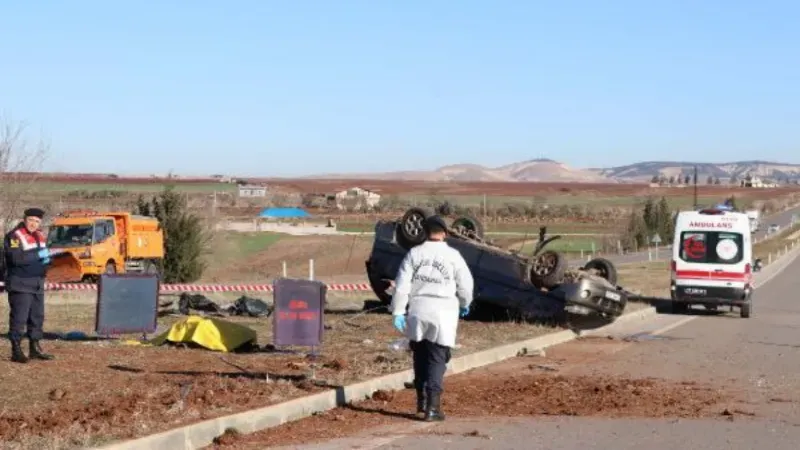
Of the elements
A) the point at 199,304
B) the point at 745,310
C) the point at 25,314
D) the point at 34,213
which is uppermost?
the point at 34,213

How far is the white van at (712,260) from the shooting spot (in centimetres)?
2653

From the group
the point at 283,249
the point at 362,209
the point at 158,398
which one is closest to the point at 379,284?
the point at 158,398

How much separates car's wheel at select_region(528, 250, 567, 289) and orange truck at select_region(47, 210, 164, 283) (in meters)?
16.2

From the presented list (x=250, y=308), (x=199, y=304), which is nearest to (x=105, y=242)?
(x=199, y=304)

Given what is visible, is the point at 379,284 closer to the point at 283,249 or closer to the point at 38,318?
the point at 38,318

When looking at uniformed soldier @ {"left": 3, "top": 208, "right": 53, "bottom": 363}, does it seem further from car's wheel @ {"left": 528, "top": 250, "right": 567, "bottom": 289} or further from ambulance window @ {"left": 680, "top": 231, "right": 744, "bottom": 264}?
ambulance window @ {"left": 680, "top": 231, "right": 744, "bottom": 264}

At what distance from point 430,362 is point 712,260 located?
60.0ft

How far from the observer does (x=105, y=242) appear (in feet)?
117

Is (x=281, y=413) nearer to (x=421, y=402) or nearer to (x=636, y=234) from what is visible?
(x=421, y=402)

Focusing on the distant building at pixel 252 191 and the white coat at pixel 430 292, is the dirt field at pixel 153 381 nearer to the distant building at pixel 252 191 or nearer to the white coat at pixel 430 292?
the white coat at pixel 430 292

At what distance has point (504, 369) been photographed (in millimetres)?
14711

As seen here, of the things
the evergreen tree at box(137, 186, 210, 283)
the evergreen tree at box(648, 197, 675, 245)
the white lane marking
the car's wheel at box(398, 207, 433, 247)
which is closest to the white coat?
the white lane marking

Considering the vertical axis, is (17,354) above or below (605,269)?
below

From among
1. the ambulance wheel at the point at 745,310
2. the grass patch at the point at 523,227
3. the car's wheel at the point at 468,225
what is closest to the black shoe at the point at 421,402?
the car's wheel at the point at 468,225
